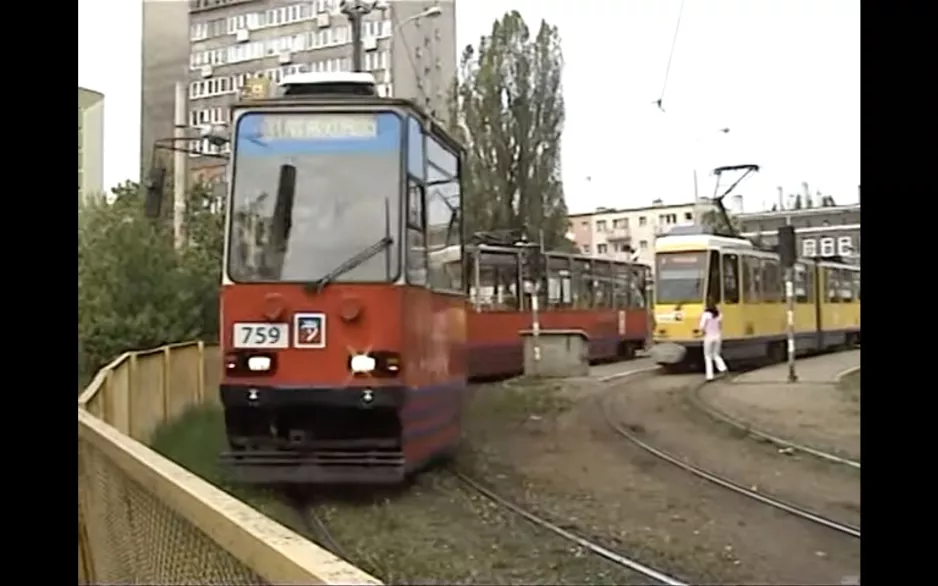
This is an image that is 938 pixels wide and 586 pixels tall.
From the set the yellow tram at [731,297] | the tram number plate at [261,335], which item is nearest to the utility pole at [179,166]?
the tram number plate at [261,335]

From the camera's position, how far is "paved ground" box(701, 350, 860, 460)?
2928mm

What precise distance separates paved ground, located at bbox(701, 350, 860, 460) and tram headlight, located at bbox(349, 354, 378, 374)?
3.00 ft

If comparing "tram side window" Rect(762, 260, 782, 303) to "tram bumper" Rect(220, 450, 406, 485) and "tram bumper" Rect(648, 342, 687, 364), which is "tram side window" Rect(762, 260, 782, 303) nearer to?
"tram bumper" Rect(648, 342, 687, 364)

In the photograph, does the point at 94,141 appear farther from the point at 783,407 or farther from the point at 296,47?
the point at 783,407

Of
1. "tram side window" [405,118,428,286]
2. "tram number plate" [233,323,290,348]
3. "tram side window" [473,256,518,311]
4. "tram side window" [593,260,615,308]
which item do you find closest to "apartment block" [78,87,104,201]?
"tram number plate" [233,323,290,348]

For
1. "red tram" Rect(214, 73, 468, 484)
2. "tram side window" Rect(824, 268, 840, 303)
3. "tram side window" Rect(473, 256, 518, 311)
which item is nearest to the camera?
"tram side window" Rect(824, 268, 840, 303)

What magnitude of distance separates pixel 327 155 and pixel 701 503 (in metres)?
1.30

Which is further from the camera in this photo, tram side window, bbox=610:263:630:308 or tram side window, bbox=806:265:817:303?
tram side window, bbox=610:263:630:308

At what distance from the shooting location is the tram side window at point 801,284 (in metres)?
2.98

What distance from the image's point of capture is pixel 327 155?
112 inches

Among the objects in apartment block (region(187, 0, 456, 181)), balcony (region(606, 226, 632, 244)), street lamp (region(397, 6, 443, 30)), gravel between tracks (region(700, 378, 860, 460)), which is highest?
street lamp (region(397, 6, 443, 30))

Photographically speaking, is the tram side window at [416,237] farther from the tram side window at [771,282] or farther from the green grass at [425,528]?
the tram side window at [771,282]
